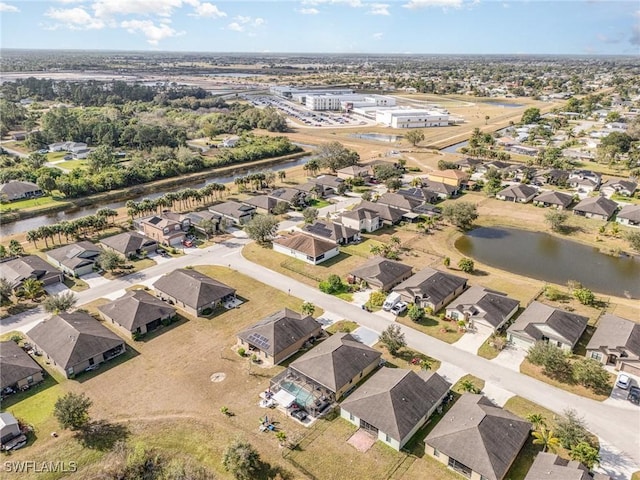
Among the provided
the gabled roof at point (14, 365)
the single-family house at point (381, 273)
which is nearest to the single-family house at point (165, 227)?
the gabled roof at point (14, 365)

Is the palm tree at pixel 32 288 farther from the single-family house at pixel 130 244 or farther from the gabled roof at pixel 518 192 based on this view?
the gabled roof at pixel 518 192

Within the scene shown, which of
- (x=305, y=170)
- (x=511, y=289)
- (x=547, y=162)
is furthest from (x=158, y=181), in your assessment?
(x=547, y=162)

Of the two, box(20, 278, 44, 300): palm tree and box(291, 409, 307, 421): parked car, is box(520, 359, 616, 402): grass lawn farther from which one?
box(20, 278, 44, 300): palm tree

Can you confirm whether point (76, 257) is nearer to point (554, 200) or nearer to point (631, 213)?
point (554, 200)

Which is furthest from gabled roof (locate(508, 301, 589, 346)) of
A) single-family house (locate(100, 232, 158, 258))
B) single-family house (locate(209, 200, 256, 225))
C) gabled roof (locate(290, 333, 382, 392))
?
single-family house (locate(100, 232, 158, 258))

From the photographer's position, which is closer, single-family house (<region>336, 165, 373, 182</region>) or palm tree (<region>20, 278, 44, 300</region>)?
palm tree (<region>20, 278, 44, 300</region>)
